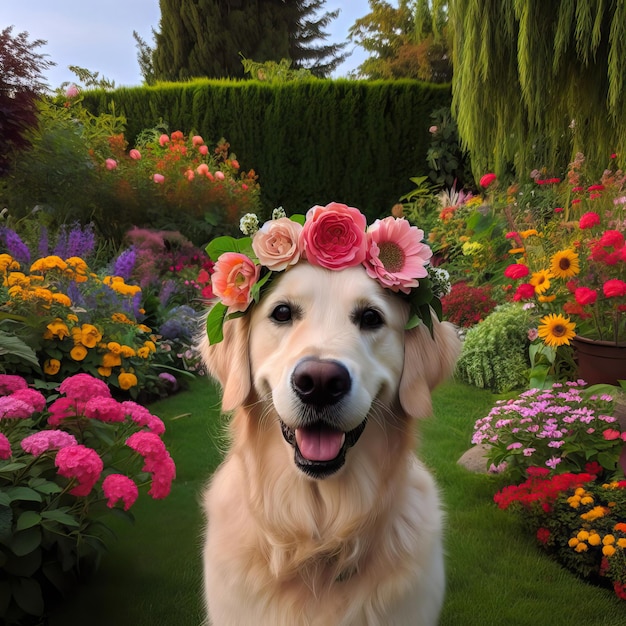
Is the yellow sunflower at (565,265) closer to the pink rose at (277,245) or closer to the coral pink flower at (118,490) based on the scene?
the pink rose at (277,245)

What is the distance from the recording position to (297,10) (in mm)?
21953

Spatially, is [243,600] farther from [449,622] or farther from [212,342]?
[449,622]

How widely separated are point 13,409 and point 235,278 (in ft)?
3.23

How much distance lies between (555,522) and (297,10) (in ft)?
77.5

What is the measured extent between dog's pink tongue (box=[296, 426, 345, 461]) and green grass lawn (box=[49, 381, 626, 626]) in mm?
889

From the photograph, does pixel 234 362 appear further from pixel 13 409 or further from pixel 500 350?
pixel 500 350

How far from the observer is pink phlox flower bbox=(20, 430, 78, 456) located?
1.79 m

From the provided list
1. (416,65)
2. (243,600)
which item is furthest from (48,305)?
(416,65)

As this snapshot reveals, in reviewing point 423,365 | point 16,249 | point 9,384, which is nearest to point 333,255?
point 423,365

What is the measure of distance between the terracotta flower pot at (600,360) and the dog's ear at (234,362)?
8.01ft

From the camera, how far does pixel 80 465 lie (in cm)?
176

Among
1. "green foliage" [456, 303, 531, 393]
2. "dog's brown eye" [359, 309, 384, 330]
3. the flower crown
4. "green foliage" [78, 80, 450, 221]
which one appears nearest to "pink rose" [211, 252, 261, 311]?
the flower crown

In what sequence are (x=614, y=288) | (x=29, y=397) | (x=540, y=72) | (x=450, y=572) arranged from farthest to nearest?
(x=540, y=72), (x=614, y=288), (x=450, y=572), (x=29, y=397)

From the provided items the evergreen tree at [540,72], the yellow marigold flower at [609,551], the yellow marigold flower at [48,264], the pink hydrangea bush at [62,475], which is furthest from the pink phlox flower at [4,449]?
the evergreen tree at [540,72]
